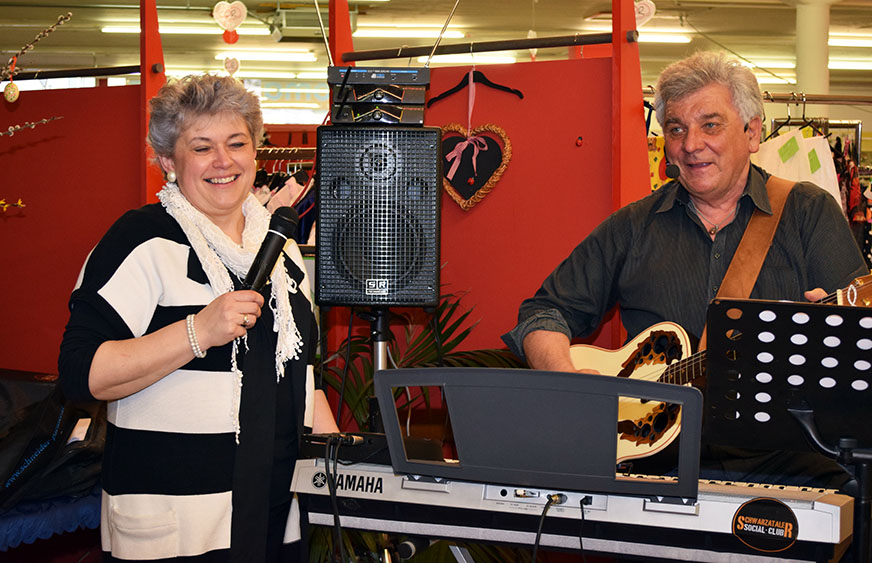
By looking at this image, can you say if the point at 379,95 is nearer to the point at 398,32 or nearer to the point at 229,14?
the point at 229,14

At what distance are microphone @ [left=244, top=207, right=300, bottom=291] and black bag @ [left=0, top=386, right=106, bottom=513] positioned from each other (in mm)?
1280

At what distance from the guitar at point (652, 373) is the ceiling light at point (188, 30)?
7.98 m

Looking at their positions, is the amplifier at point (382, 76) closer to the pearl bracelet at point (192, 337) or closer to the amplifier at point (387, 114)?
the amplifier at point (387, 114)

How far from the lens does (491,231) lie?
3502 mm

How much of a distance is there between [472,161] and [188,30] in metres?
6.94

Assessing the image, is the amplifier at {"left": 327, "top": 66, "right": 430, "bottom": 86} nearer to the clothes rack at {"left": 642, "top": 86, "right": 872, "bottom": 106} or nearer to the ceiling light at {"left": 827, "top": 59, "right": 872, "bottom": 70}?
the clothes rack at {"left": 642, "top": 86, "right": 872, "bottom": 106}

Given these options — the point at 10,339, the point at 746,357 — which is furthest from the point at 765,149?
the point at 10,339

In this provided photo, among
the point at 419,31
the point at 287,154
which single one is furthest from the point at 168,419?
the point at 419,31

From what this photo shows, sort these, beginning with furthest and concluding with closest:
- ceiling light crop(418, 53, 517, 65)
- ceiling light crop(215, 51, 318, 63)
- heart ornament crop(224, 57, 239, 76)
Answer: ceiling light crop(215, 51, 318, 63)
ceiling light crop(418, 53, 517, 65)
heart ornament crop(224, 57, 239, 76)

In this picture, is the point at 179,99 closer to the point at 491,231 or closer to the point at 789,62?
the point at 491,231

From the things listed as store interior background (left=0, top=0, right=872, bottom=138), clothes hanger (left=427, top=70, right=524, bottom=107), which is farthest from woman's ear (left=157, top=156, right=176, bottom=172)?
store interior background (left=0, top=0, right=872, bottom=138)

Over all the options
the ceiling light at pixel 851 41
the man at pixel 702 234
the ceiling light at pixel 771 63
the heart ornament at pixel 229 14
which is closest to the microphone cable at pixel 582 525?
the man at pixel 702 234

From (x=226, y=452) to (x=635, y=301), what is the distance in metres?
1.19

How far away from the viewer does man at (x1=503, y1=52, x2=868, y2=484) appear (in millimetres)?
2205
